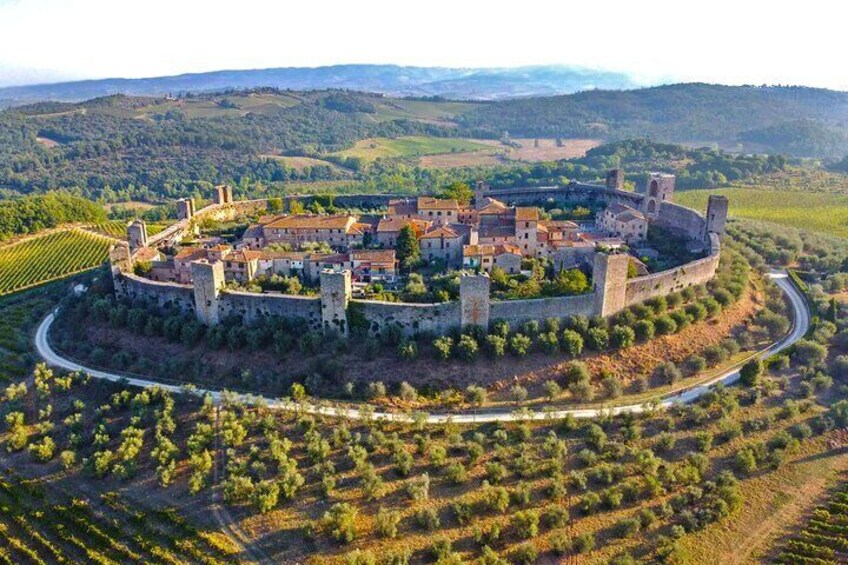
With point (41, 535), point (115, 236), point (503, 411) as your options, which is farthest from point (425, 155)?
point (41, 535)

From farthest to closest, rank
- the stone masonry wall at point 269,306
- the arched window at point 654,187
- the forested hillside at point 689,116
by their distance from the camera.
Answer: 1. the forested hillside at point 689,116
2. the arched window at point 654,187
3. the stone masonry wall at point 269,306

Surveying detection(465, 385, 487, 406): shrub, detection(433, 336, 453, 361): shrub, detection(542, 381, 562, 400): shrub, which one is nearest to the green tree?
detection(433, 336, 453, 361): shrub

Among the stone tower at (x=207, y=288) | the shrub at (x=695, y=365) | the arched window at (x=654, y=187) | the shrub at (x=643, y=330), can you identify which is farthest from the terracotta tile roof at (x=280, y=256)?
the arched window at (x=654, y=187)

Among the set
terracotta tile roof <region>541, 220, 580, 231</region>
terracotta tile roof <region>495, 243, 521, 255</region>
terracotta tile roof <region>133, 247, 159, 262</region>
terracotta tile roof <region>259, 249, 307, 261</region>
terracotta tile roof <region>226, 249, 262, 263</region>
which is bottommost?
terracotta tile roof <region>133, 247, 159, 262</region>

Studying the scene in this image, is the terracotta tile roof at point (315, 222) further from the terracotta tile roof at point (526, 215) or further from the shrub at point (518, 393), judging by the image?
the shrub at point (518, 393)

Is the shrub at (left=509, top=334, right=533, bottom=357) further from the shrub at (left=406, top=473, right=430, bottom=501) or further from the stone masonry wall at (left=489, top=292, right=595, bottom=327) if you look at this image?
the shrub at (left=406, top=473, right=430, bottom=501)

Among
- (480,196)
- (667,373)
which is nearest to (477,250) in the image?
(667,373)

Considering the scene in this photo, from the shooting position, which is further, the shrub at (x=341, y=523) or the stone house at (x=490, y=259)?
the stone house at (x=490, y=259)

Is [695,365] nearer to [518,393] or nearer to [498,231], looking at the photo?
[518,393]
